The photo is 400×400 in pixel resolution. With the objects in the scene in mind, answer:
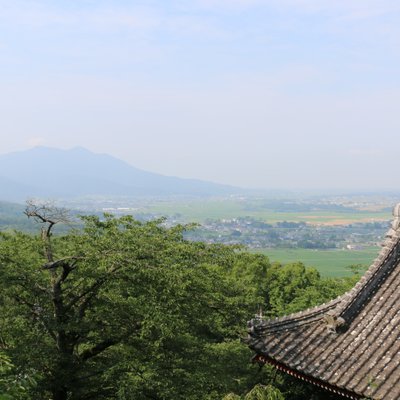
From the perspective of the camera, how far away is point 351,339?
9.33m

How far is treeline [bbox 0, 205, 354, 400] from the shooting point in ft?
46.1

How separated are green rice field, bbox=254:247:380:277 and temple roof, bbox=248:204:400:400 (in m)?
74.0

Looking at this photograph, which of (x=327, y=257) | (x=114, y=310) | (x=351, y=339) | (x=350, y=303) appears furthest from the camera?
(x=327, y=257)

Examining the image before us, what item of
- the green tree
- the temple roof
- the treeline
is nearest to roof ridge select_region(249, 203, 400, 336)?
the temple roof

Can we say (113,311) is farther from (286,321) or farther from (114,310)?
(286,321)

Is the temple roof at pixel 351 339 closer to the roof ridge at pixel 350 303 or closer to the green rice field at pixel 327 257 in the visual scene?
the roof ridge at pixel 350 303

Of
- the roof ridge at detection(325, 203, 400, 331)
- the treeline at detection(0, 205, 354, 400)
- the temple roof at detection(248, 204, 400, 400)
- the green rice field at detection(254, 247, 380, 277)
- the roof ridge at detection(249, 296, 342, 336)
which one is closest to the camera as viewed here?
the temple roof at detection(248, 204, 400, 400)

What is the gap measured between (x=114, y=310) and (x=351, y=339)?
8573 mm

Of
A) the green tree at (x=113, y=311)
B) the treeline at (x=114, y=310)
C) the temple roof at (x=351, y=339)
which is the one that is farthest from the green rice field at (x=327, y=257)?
the temple roof at (x=351, y=339)

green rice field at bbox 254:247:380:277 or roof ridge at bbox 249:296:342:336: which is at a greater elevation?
roof ridge at bbox 249:296:342:336

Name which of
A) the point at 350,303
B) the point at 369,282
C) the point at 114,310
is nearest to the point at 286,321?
the point at 350,303

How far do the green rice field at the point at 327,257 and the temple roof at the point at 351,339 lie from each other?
7397cm

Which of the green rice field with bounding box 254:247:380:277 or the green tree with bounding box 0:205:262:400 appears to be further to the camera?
the green rice field with bounding box 254:247:380:277

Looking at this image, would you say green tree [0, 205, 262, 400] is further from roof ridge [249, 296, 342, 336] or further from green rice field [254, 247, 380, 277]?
green rice field [254, 247, 380, 277]
